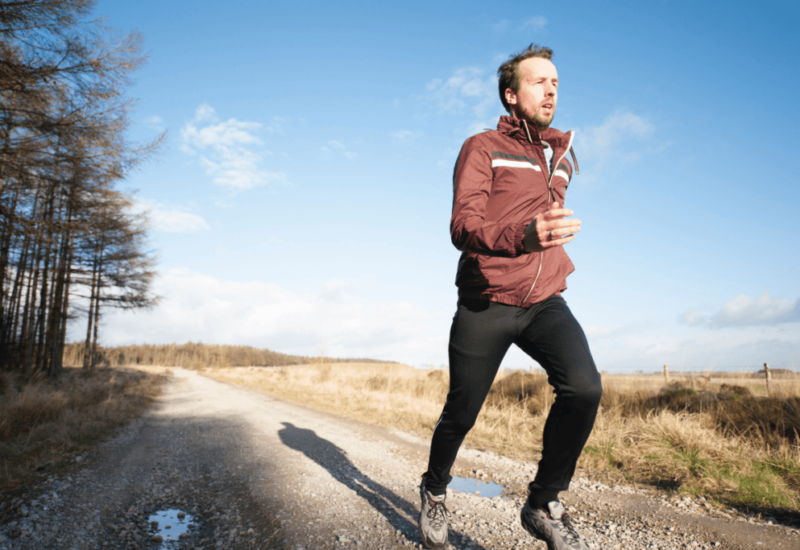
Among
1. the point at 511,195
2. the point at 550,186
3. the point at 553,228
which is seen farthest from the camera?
the point at 550,186

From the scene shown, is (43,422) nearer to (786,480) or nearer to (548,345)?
(548,345)

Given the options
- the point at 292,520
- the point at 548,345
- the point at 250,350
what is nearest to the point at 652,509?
the point at 548,345

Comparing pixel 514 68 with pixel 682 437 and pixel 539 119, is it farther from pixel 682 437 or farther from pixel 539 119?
pixel 682 437

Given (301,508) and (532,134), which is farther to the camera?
(301,508)

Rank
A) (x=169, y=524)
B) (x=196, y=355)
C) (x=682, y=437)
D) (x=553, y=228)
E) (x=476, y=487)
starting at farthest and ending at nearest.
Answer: (x=196, y=355) < (x=682, y=437) < (x=476, y=487) < (x=169, y=524) < (x=553, y=228)

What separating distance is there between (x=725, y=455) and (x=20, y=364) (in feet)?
60.5

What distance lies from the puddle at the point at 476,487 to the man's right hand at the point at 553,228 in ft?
8.27

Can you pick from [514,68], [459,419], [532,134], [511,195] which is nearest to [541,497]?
[459,419]

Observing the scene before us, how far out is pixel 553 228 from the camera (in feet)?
4.22

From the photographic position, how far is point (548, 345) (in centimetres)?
193

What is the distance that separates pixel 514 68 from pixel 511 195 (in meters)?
0.81

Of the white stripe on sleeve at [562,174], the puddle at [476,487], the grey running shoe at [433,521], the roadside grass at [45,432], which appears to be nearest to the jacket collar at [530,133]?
the white stripe on sleeve at [562,174]

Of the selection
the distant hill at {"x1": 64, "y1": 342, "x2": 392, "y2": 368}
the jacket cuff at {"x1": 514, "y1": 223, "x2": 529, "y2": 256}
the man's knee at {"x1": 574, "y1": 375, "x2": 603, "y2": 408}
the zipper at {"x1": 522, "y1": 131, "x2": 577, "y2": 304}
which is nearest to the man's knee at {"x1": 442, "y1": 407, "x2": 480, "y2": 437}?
the man's knee at {"x1": 574, "y1": 375, "x2": 603, "y2": 408}

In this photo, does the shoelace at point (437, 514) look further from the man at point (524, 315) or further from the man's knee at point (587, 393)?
the man's knee at point (587, 393)
